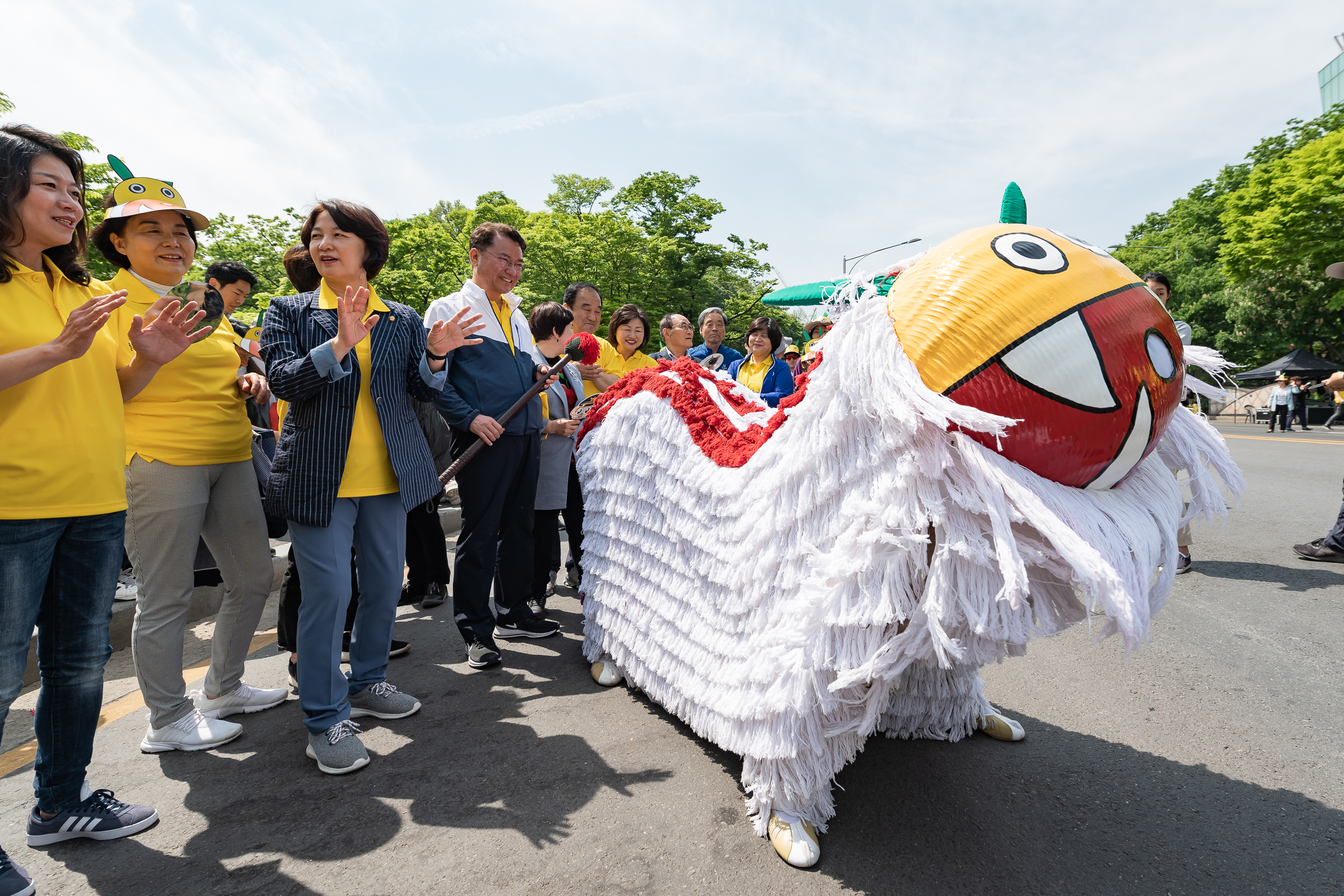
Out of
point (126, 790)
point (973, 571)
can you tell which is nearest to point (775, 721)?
point (973, 571)

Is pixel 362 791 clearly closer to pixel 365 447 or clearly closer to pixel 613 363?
pixel 365 447

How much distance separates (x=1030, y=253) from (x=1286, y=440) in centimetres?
1816

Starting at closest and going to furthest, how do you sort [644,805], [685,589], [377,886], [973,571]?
[973,571] < [377,886] < [644,805] < [685,589]

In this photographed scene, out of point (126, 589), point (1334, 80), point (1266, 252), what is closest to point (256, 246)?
point (126, 589)

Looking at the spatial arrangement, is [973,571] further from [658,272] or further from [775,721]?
[658,272]

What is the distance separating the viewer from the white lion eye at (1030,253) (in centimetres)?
152

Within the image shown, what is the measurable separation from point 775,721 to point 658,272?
24813 millimetres

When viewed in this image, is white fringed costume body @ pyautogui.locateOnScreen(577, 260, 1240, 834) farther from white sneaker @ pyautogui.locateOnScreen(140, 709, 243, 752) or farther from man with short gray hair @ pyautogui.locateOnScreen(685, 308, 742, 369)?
man with short gray hair @ pyautogui.locateOnScreen(685, 308, 742, 369)

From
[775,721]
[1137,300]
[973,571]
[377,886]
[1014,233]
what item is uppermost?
[1014,233]

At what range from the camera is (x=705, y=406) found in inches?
96.8

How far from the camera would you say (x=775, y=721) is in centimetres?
185

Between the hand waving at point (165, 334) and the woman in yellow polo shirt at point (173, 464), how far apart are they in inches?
7.1

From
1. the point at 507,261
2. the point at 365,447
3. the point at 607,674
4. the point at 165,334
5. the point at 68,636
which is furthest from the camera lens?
the point at 507,261

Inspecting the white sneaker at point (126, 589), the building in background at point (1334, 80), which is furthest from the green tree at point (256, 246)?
the building in background at point (1334, 80)
